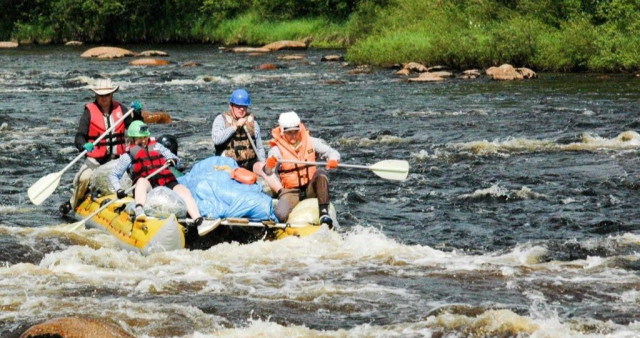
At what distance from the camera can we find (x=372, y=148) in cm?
1589

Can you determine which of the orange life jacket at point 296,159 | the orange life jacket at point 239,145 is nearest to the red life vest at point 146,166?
the orange life jacket at point 239,145

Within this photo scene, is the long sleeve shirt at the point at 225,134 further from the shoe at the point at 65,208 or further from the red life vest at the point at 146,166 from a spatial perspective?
the shoe at the point at 65,208

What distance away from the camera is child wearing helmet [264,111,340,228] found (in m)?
9.98

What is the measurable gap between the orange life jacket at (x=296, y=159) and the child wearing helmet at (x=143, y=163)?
3.35ft

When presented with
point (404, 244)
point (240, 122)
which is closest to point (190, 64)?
point (240, 122)

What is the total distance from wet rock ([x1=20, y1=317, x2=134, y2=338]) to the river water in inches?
34.4

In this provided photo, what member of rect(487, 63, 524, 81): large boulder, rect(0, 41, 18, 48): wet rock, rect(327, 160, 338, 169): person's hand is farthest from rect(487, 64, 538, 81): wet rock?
rect(0, 41, 18, 48): wet rock

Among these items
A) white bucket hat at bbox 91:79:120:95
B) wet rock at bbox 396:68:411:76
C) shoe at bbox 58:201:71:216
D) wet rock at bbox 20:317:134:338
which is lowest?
wet rock at bbox 396:68:411:76

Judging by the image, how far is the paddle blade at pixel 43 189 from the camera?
36.1 feet

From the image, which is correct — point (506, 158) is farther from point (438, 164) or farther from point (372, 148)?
point (372, 148)

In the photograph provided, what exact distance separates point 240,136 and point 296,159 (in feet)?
2.78

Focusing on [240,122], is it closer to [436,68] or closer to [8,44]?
[436,68]

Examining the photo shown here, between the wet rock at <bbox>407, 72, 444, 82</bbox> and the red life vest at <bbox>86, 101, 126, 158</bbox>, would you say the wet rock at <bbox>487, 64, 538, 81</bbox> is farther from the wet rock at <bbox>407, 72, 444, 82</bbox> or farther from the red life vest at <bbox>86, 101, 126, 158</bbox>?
the red life vest at <bbox>86, 101, 126, 158</bbox>

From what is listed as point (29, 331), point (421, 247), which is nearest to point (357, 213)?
point (421, 247)
